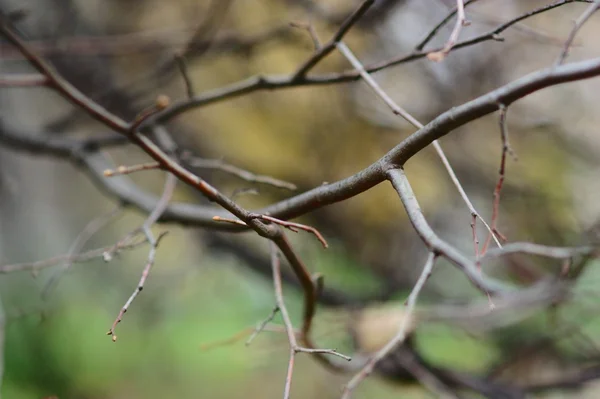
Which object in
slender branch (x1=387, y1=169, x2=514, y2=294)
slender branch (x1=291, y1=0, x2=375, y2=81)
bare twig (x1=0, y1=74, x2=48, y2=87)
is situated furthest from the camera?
bare twig (x1=0, y1=74, x2=48, y2=87)

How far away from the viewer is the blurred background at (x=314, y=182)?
899 mm

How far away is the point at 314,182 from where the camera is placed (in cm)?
109

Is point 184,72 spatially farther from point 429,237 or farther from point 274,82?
point 429,237

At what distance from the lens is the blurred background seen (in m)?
0.90

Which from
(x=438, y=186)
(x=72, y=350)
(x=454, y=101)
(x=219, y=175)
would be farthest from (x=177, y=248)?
(x=454, y=101)

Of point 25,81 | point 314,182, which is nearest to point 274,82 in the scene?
point 25,81

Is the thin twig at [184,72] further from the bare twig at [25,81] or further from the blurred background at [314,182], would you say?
the blurred background at [314,182]

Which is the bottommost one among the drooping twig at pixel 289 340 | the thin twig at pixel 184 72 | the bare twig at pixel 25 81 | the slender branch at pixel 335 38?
the drooping twig at pixel 289 340

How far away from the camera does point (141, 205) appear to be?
0.69 m

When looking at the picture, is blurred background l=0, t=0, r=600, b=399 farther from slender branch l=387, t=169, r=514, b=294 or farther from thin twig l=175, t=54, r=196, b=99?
slender branch l=387, t=169, r=514, b=294

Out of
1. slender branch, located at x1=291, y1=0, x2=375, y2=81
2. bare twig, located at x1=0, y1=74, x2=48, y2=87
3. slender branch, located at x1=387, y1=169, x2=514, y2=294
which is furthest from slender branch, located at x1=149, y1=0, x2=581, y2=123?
slender branch, located at x1=387, y1=169, x2=514, y2=294

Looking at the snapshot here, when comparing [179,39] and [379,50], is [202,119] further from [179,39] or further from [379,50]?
[379,50]

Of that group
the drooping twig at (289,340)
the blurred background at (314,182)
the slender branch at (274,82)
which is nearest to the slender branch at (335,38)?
the slender branch at (274,82)

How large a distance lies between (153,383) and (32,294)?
0.83ft
